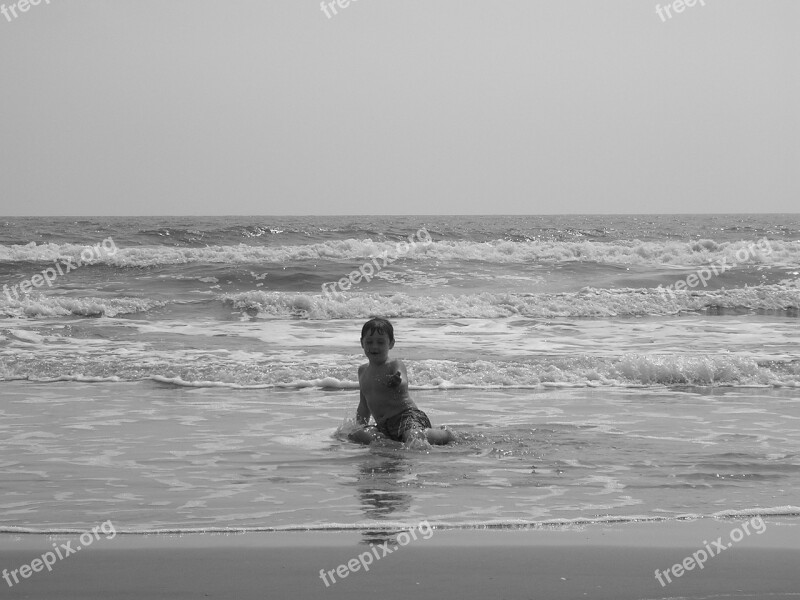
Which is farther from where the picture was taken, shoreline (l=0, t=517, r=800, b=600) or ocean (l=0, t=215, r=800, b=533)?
ocean (l=0, t=215, r=800, b=533)

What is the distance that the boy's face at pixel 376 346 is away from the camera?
718 cm

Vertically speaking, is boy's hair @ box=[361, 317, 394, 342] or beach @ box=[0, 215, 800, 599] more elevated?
boy's hair @ box=[361, 317, 394, 342]

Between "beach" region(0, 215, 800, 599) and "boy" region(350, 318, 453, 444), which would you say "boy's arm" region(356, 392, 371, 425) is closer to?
"boy" region(350, 318, 453, 444)

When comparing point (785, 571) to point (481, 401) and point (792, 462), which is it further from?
point (481, 401)

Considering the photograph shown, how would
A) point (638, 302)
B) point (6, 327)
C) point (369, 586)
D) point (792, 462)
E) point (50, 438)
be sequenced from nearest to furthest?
point (369, 586) → point (792, 462) → point (50, 438) → point (6, 327) → point (638, 302)

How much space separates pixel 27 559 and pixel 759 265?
26496 millimetres

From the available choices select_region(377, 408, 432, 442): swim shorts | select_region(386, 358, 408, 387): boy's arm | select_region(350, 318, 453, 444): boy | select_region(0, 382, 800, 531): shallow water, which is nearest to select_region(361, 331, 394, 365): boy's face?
select_region(350, 318, 453, 444): boy

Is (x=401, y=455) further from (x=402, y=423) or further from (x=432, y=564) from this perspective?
(x=432, y=564)

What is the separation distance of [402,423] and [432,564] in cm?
293

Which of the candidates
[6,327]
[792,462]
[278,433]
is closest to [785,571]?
[792,462]

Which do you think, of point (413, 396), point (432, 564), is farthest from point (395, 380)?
point (432, 564)

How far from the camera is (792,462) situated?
6.11 m

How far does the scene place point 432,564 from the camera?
402cm

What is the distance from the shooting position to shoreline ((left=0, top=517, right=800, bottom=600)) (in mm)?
3715
